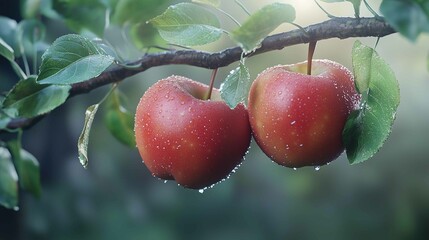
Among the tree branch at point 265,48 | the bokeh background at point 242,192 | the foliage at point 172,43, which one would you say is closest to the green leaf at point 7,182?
the foliage at point 172,43

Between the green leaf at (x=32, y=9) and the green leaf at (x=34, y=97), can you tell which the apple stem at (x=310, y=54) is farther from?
the green leaf at (x=32, y=9)

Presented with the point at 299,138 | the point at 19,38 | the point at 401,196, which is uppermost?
the point at 299,138

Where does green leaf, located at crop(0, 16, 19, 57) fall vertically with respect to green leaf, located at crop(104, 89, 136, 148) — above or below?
above

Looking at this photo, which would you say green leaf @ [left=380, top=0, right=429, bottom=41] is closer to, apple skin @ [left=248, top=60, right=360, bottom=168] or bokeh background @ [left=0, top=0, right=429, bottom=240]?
apple skin @ [left=248, top=60, right=360, bottom=168]

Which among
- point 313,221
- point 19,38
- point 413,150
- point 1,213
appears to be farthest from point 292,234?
point 19,38

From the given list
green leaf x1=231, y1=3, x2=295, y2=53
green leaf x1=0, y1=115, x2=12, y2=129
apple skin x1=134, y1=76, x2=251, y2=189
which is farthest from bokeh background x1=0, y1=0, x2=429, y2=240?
green leaf x1=231, y1=3, x2=295, y2=53

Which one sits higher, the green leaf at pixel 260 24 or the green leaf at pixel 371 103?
the green leaf at pixel 260 24

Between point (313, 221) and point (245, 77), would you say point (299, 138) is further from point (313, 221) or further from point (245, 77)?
point (313, 221)
